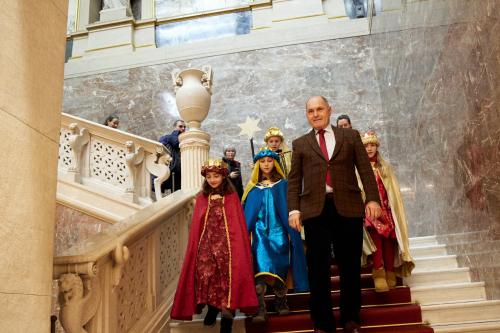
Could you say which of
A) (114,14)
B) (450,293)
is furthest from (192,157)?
(114,14)

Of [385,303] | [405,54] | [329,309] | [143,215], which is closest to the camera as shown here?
[329,309]

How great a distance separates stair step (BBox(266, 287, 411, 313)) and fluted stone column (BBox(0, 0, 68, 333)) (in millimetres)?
2742

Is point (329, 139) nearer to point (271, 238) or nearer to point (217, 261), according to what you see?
point (271, 238)

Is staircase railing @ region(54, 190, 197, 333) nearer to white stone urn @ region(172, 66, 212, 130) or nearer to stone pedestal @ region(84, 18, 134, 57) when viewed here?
white stone urn @ region(172, 66, 212, 130)

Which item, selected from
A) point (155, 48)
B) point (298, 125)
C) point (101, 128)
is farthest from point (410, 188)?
point (155, 48)

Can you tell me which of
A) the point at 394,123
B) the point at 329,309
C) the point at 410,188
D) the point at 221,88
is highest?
the point at 221,88

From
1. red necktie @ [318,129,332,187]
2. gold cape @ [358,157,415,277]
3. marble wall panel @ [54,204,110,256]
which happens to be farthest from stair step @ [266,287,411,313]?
marble wall panel @ [54,204,110,256]

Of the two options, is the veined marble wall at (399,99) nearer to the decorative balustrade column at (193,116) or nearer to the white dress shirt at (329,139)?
the white dress shirt at (329,139)

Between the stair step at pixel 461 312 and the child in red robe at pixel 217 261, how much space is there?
1.47m

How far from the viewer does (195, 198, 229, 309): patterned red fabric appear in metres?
3.54

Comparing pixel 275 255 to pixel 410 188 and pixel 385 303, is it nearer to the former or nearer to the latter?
pixel 385 303

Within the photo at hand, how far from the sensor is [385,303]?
13.9 feet

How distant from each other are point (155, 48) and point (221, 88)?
1948mm

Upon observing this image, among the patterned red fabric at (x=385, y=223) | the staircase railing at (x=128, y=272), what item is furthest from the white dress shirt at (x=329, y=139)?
the staircase railing at (x=128, y=272)
